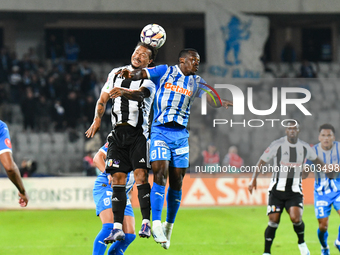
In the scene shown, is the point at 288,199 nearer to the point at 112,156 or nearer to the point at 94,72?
the point at 112,156

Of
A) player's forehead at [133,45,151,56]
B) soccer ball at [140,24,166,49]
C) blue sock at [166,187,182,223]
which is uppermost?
soccer ball at [140,24,166,49]

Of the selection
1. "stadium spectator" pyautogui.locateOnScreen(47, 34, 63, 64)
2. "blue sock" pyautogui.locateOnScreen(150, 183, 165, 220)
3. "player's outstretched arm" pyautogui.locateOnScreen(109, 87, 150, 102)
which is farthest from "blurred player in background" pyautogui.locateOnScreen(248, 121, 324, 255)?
"stadium spectator" pyautogui.locateOnScreen(47, 34, 63, 64)

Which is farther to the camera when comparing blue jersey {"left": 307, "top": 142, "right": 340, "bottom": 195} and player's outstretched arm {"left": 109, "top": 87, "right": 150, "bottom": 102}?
blue jersey {"left": 307, "top": 142, "right": 340, "bottom": 195}

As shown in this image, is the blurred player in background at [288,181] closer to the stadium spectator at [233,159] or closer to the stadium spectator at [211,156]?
the stadium spectator at [233,159]

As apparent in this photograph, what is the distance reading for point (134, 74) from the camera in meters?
6.00

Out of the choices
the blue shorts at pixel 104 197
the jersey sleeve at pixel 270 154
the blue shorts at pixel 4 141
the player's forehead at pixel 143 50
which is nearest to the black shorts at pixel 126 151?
the blue shorts at pixel 104 197

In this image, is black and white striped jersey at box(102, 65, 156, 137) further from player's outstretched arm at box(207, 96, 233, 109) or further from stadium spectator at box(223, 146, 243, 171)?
stadium spectator at box(223, 146, 243, 171)

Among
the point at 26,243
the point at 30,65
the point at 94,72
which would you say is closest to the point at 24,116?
the point at 30,65

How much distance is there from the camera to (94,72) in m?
22.0

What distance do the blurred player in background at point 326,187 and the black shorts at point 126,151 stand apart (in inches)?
139

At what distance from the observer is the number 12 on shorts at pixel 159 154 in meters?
6.21

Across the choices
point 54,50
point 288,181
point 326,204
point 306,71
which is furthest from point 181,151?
point 306,71

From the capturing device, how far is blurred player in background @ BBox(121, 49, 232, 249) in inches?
245

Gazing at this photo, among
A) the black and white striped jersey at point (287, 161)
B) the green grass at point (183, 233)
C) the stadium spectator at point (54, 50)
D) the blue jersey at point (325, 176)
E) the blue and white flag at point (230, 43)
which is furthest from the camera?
the stadium spectator at point (54, 50)
